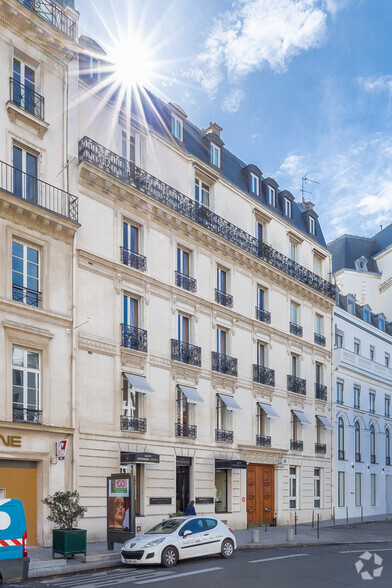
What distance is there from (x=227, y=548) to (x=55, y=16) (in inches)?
742

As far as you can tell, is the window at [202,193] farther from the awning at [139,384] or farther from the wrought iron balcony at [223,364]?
the awning at [139,384]

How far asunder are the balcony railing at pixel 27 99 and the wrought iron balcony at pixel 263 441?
18058 mm

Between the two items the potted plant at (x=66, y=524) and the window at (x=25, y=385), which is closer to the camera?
the potted plant at (x=66, y=524)

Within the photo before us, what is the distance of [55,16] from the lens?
25156 millimetres

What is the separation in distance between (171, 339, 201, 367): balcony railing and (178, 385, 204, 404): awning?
1119 mm

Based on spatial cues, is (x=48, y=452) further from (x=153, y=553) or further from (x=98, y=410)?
(x=153, y=553)

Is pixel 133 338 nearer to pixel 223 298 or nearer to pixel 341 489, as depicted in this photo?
pixel 223 298

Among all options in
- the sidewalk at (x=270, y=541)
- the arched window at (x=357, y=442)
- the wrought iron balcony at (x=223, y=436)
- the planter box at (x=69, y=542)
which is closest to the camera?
the sidewalk at (x=270, y=541)

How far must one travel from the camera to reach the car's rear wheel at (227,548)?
20281mm

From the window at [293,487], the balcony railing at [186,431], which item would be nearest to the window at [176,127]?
the balcony railing at [186,431]

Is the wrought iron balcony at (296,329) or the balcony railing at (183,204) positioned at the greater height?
the balcony railing at (183,204)

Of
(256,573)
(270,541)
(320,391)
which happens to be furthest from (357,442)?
(256,573)

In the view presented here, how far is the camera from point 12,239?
22328 millimetres

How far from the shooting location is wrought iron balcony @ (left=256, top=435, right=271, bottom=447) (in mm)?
33566
